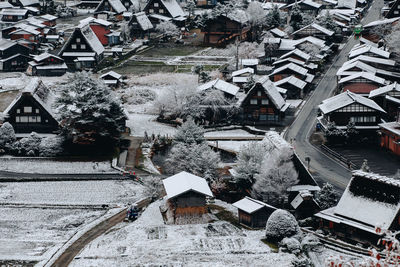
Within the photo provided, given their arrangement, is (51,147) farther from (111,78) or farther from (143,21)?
(143,21)

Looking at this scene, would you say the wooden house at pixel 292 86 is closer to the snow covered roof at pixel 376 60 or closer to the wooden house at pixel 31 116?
the snow covered roof at pixel 376 60

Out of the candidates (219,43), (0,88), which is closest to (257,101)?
(0,88)

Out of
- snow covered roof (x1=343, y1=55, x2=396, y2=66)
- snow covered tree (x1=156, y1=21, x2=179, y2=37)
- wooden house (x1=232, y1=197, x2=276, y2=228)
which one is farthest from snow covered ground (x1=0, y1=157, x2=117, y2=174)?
snow covered tree (x1=156, y1=21, x2=179, y2=37)

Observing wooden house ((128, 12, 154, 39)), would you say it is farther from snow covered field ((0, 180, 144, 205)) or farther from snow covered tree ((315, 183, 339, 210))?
snow covered tree ((315, 183, 339, 210))

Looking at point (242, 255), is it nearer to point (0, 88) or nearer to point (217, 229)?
point (217, 229)

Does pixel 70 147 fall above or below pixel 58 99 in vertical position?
below

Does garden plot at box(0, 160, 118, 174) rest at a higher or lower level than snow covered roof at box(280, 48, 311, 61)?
lower

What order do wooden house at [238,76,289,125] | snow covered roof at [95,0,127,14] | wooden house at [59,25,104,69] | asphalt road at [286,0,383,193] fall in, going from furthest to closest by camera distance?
1. snow covered roof at [95,0,127,14]
2. wooden house at [59,25,104,69]
3. wooden house at [238,76,289,125]
4. asphalt road at [286,0,383,193]

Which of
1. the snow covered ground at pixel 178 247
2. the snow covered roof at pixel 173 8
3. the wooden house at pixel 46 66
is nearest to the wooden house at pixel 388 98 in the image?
the snow covered ground at pixel 178 247
